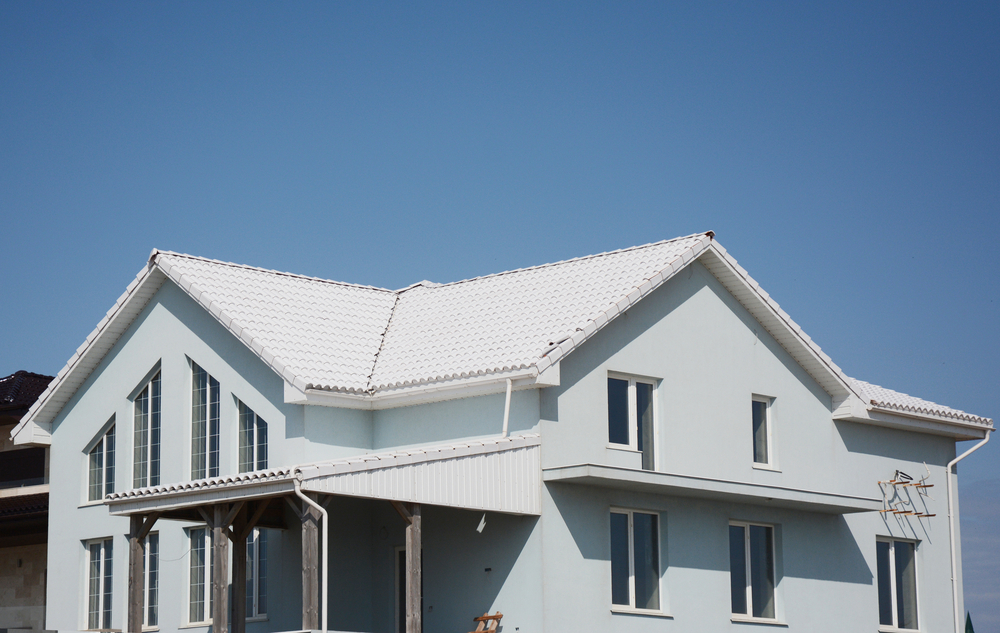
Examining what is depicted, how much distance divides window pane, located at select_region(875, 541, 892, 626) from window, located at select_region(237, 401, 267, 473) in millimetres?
12074

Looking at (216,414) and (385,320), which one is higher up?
(385,320)

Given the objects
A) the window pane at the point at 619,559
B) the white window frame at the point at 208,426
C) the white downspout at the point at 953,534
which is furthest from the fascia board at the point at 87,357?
the white downspout at the point at 953,534

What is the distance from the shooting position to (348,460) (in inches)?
720

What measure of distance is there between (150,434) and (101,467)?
1.63 metres

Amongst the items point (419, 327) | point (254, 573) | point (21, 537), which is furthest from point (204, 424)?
point (21, 537)

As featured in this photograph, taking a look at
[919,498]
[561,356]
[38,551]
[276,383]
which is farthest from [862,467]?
[38,551]

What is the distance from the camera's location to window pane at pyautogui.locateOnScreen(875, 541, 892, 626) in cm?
2619

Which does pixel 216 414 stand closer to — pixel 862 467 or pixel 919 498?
pixel 862 467

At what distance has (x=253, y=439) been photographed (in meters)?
23.1

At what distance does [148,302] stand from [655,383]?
9.72 meters

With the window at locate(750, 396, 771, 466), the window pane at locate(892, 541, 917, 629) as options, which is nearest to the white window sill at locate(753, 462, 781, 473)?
the window at locate(750, 396, 771, 466)

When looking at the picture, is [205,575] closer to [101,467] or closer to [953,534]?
[101,467]

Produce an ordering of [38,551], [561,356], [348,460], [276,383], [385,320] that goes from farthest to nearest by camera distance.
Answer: [38,551] < [385,320] < [276,383] < [561,356] < [348,460]

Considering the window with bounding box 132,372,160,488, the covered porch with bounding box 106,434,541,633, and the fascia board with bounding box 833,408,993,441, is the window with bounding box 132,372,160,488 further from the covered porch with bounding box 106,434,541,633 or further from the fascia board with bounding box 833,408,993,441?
the fascia board with bounding box 833,408,993,441
